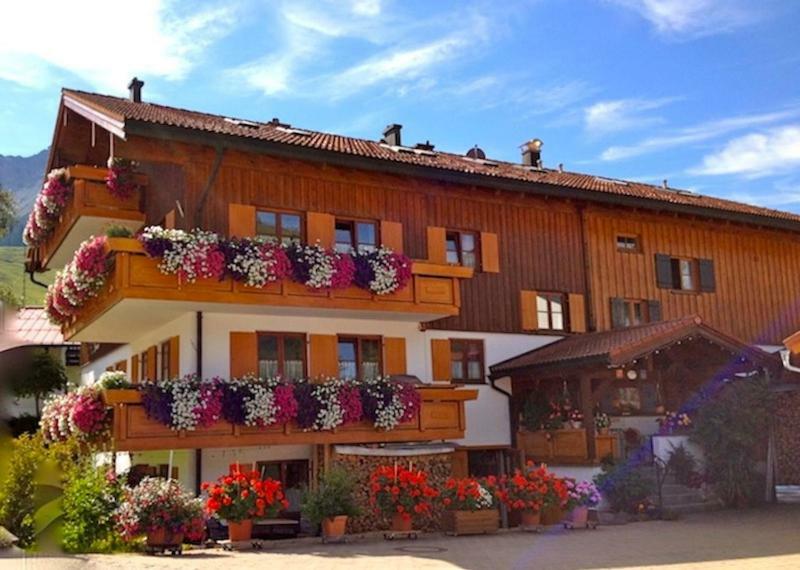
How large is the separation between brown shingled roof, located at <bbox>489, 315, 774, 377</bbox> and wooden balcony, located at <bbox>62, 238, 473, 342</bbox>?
2.47 metres

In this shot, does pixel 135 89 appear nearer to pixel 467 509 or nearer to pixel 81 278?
pixel 81 278

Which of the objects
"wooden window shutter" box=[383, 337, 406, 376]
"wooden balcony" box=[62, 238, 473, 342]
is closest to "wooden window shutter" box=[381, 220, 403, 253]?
"wooden balcony" box=[62, 238, 473, 342]

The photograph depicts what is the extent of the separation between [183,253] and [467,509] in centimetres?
670

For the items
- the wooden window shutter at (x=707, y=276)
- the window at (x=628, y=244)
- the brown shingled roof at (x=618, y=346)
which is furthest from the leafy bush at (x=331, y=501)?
the wooden window shutter at (x=707, y=276)

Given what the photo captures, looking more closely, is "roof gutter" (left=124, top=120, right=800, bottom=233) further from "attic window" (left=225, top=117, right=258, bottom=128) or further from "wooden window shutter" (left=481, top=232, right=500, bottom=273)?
"attic window" (left=225, top=117, right=258, bottom=128)

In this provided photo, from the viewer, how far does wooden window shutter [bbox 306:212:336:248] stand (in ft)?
64.0

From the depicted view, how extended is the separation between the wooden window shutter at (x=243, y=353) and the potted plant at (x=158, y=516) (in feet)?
14.4

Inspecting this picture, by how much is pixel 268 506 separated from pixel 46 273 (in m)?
15.3

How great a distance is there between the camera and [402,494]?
15.7 meters

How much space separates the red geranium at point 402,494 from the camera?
51.5 ft

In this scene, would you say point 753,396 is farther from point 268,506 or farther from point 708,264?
point 268,506

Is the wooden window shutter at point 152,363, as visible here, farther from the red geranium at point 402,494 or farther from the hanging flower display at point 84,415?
the red geranium at point 402,494

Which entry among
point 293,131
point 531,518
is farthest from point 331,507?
point 293,131

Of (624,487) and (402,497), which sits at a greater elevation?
(402,497)
